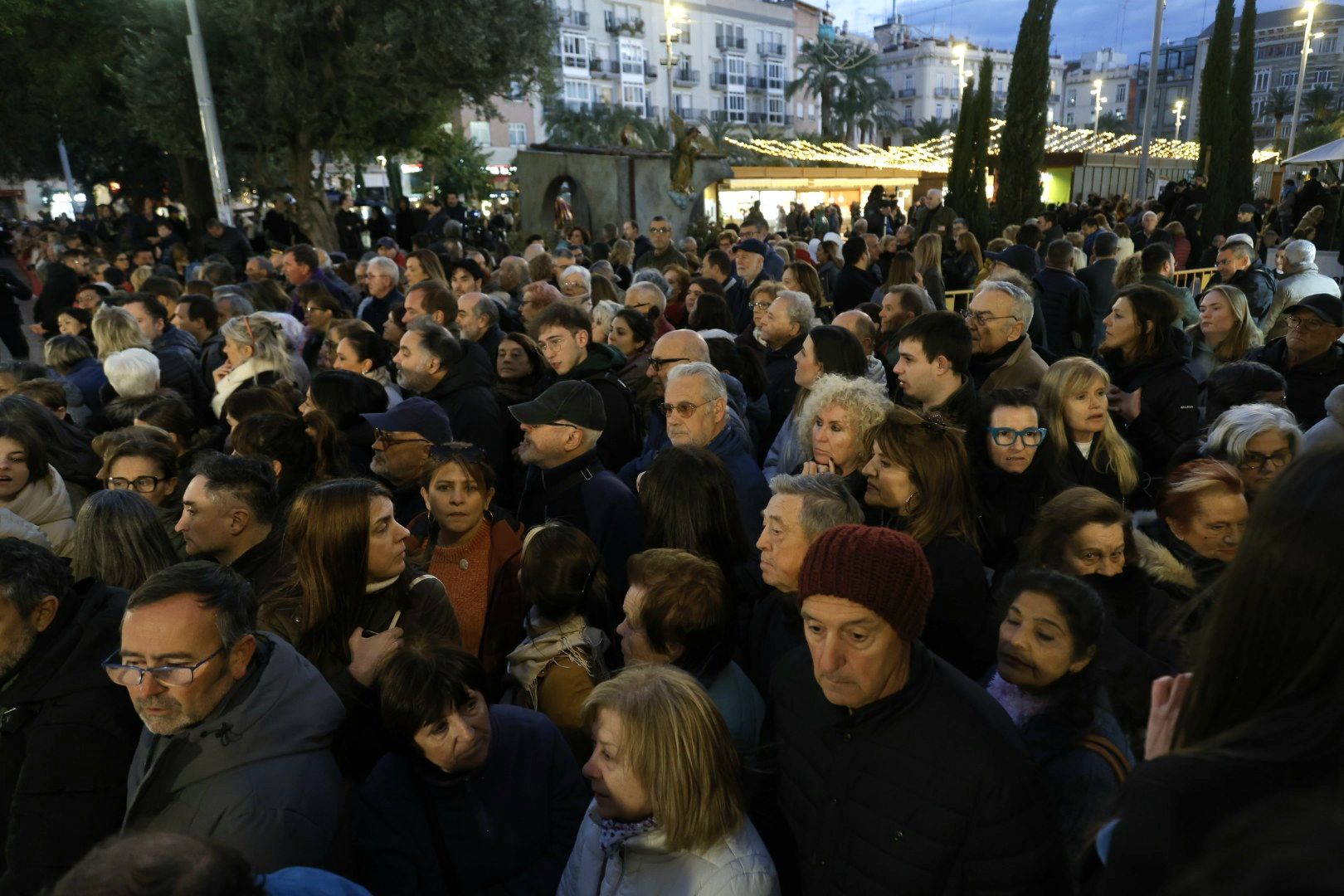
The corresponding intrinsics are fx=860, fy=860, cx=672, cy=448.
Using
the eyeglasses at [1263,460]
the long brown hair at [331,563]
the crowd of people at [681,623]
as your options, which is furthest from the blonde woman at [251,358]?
the eyeglasses at [1263,460]

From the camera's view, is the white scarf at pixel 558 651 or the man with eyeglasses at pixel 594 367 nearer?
the white scarf at pixel 558 651

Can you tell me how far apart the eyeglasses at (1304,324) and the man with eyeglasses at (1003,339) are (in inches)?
57.9

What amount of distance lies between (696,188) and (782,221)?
14.1 ft

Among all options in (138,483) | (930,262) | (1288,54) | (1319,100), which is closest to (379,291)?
(138,483)

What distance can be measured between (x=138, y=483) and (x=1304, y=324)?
5.98 metres

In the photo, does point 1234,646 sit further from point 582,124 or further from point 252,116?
point 582,124

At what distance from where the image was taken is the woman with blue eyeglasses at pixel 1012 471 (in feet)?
11.3

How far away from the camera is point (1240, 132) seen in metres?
16.7

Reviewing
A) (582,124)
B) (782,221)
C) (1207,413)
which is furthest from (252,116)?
(582,124)

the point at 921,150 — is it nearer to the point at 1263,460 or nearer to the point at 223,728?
the point at 1263,460

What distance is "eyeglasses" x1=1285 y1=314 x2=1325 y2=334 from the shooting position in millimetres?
4742

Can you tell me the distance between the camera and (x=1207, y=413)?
4.54 metres

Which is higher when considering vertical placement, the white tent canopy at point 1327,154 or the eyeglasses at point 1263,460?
the white tent canopy at point 1327,154

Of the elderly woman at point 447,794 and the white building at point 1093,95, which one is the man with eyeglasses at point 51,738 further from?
the white building at point 1093,95
